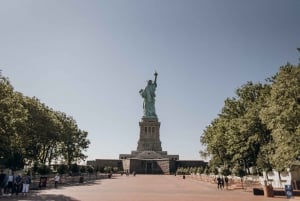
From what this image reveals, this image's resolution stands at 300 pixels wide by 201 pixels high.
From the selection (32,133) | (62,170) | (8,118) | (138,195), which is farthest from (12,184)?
(62,170)

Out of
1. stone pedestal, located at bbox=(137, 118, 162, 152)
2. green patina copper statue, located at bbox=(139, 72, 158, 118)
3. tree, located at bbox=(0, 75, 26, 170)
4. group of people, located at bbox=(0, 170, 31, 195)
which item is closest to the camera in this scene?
group of people, located at bbox=(0, 170, 31, 195)

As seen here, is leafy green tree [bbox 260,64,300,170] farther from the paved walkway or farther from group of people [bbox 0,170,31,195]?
group of people [bbox 0,170,31,195]

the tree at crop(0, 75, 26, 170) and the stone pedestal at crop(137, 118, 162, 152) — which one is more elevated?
the stone pedestal at crop(137, 118, 162, 152)

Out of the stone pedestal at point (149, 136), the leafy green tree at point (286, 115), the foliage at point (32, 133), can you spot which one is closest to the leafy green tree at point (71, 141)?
the foliage at point (32, 133)

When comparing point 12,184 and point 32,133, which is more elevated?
point 32,133

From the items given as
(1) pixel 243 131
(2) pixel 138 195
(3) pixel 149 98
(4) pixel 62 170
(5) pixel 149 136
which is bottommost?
(2) pixel 138 195

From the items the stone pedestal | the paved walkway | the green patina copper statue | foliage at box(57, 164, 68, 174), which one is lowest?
the paved walkway

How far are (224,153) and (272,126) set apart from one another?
1767 centimetres

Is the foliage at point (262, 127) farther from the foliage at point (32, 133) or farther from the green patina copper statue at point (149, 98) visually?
the green patina copper statue at point (149, 98)

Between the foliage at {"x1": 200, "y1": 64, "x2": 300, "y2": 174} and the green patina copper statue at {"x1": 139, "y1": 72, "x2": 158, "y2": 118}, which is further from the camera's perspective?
the green patina copper statue at {"x1": 139, "y1": 72, "x2": 158, "y2": 118}

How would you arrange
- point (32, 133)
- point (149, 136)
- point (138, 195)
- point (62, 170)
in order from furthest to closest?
point (149, 136) < point (62, 170) < point (32, 133) < point (138, 195)

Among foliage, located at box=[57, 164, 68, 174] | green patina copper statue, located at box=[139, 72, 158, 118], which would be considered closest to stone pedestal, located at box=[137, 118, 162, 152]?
green patina copper statue, located at box=[139, 72, 158, 118]

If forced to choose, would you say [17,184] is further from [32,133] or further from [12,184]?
[32,133]

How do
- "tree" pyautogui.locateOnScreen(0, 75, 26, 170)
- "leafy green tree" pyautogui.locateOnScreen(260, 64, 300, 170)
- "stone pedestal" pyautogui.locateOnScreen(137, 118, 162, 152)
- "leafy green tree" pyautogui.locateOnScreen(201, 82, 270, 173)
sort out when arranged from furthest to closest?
"stone pedestal" pyautogui.locateOnScreen(137, 118, 162, 152) < "leafy green tree" pyautogui.locateOnScreen(201, 82, 270, 173) < "tree" pyautogui.locateOnScreen(0, 75, 26, 170) < "leafy green tree" pyautogui.locateOnScreen(260, 64, 300, 170)
